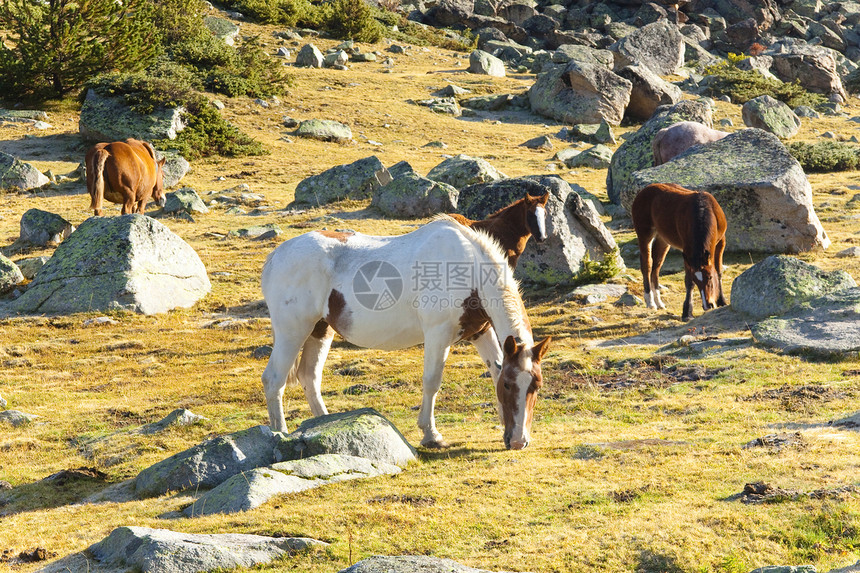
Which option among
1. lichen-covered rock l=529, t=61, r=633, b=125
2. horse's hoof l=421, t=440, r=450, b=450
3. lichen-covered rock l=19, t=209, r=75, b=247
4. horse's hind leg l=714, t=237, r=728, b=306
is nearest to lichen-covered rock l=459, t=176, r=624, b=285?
horse's hind leg l=714, t=237, r=728, b=306

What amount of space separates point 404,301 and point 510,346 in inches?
58.1

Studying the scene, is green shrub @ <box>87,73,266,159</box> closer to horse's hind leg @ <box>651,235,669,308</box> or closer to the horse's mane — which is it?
horse's hind leg @ <box>651,235,669,308</box>

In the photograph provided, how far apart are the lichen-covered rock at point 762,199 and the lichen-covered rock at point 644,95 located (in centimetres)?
1997

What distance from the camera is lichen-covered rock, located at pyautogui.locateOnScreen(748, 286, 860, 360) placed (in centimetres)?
1195

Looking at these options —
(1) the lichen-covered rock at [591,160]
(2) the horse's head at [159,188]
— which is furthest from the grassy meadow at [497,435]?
(1) the lichen-covered rock at [591,160]

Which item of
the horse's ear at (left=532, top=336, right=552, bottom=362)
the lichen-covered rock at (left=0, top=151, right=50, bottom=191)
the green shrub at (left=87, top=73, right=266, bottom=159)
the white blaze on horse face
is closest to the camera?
the horse's ear at (left=532, top=336, right=552, bottom=362)

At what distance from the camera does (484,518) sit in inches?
Result: 279

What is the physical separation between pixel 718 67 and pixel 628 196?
30.7 m

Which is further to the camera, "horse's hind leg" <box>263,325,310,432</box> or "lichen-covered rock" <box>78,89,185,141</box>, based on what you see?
"lichen-covered rock" <box>78,89,185,141</box>

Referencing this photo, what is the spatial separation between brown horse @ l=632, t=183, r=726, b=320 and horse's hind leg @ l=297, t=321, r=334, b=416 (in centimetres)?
760

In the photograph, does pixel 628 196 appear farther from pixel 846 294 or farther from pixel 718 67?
pixel 718 67

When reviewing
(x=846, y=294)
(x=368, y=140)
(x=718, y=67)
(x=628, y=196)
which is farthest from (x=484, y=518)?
(x=718, y=67)

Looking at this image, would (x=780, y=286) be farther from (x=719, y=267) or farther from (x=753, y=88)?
(x=753, y=88)

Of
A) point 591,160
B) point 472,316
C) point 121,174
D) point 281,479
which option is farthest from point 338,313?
point 591,160
